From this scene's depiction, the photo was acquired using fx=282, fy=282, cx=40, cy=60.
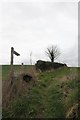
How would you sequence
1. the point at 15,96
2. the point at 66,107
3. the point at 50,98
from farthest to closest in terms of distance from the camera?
1. the point at 50,98
2. the point at 15,96
3. the point at 66,107

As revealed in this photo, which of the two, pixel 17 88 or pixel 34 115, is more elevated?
pixel 17 88

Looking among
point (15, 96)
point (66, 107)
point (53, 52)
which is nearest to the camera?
point (66, 107)

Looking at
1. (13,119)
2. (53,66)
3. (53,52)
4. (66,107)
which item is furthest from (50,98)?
(53,52)

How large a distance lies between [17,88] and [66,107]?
8.32ft

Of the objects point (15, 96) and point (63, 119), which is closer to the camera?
point (63, 119)

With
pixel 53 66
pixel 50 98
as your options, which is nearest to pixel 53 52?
pixel 53 66

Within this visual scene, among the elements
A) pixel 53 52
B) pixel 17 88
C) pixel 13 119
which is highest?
pixel 53 52

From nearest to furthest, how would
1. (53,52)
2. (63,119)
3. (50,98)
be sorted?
(63,119)
(50,98)
(53,52)

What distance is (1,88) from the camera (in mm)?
11047

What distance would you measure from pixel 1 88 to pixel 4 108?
5.27 feet

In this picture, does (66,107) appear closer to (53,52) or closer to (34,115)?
(34,115)

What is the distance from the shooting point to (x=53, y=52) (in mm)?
57969

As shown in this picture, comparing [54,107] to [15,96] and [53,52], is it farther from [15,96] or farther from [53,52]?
[53,52]

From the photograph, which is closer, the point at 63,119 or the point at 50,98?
the point at 63,119
